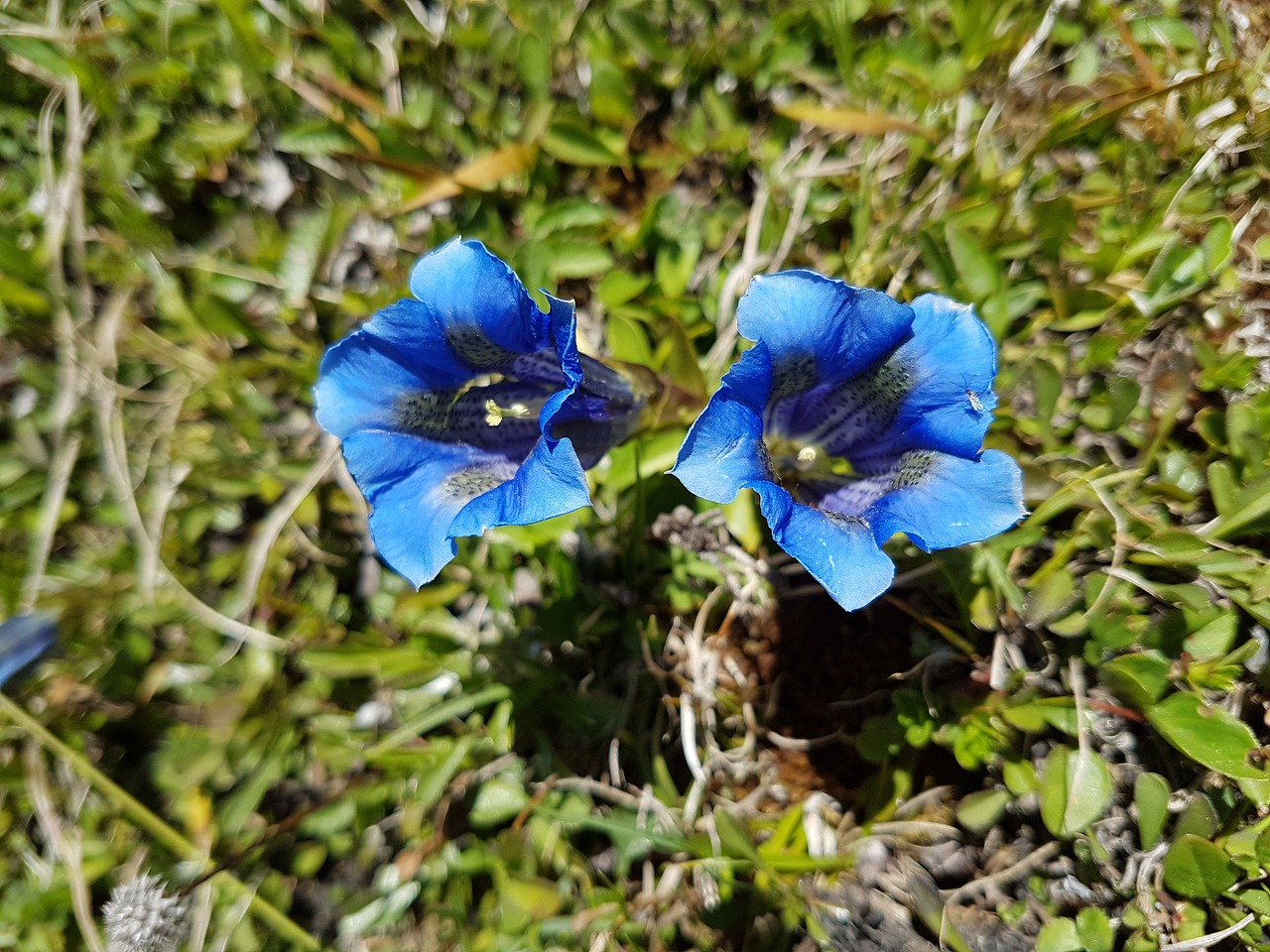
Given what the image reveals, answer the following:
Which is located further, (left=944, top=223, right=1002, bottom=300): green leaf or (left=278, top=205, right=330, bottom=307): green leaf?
(left=278, top=205, right=330, bottom=307): green leaf

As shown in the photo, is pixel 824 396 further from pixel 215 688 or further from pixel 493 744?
pixel 215 688

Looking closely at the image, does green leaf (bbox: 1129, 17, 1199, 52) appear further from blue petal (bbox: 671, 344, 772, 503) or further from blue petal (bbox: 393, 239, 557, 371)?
blue petal (bbox: 393, 239, 557, 371)

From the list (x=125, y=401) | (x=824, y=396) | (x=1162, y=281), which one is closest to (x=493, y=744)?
(x=824, y=396)

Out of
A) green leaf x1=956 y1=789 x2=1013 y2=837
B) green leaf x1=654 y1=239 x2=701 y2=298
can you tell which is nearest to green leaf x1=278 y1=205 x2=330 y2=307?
green leaf x1=654 y1=239 x2=701 y2=298

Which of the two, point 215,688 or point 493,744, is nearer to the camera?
point 493,744

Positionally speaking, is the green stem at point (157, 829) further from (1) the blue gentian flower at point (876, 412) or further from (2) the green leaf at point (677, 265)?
(2) the green leaf at point (677, 265)

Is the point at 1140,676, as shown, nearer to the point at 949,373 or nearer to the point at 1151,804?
the point at 1151,804
